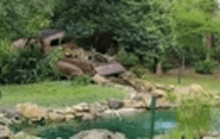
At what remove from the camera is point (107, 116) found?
36.7ft

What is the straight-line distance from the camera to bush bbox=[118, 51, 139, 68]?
17625 millimetres

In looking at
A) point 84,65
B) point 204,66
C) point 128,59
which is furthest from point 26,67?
point 204,66

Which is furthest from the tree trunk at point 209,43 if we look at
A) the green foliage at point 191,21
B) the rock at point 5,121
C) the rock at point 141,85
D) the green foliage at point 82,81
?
the rock at point 5,121

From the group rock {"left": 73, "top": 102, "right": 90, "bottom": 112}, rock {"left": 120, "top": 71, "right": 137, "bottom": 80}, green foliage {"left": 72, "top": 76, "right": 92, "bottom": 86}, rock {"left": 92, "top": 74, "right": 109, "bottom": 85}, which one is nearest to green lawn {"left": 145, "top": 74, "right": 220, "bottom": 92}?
rock {"left": 120, "top": 71, "right": 137, "bottom": 80}

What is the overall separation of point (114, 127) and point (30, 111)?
8.54 ft

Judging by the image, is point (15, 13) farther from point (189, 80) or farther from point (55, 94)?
point (189, 80)

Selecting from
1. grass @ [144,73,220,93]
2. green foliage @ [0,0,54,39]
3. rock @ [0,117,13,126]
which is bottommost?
grass @ [144,73,220,93]

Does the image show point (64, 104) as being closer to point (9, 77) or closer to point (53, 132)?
point (53, 132)

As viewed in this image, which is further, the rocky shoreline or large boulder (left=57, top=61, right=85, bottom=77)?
large boulder (left=57, top=61, right=85, bottom=77)

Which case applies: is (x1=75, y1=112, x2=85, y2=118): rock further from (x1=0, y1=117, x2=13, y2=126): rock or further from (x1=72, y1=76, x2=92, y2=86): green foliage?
(x1=72, y1=76, x2=92, y2=86): green foliage

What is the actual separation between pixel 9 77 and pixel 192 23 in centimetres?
990

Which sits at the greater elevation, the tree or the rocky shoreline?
the tree

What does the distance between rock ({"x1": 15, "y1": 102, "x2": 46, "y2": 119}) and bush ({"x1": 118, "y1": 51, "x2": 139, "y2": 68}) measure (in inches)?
310

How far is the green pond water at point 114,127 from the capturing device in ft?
30.1
